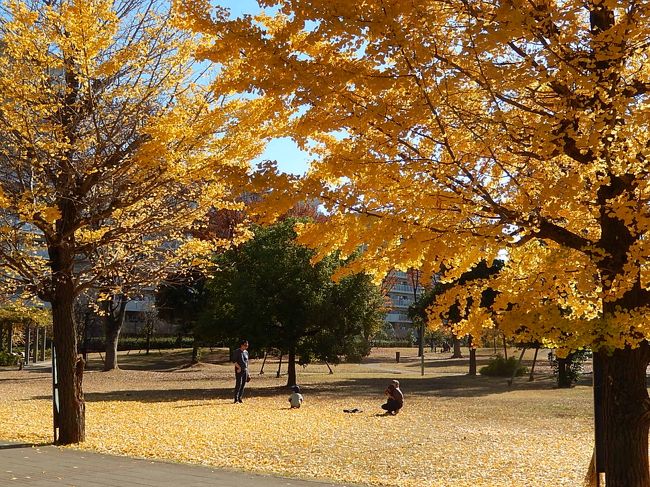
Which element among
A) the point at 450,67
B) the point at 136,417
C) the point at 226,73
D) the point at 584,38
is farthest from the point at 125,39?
the point at 136,417

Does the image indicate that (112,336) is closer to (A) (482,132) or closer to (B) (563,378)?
(B) (563,378)

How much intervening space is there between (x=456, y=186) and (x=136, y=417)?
38.5 ft

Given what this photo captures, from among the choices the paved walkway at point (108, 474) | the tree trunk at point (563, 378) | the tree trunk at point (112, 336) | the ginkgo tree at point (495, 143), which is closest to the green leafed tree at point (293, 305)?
the tree trunk at point (563, 378)

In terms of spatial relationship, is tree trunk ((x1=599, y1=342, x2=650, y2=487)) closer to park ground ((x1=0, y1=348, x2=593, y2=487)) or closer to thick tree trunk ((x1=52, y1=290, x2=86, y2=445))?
park ground ((x1=0, y1=348, x2=593, y2=487))

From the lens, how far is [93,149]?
9.82 metres

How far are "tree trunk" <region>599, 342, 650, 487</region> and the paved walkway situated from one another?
315 centimetres

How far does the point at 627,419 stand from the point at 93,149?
7.93m

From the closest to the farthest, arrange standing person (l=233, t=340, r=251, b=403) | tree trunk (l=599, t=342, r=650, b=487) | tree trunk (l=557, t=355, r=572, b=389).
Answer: tree trunk (l=599, t=342, r=650, b=487) → standing person (l=233, t=340, r=251, b=403) → tree trunk (l=557, t=355, r=572, b=389)

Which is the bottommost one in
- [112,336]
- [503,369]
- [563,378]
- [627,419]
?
[503,369]

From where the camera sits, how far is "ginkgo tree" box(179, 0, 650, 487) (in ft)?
14.8

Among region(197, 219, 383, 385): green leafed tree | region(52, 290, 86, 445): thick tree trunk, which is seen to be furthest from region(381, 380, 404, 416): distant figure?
region(52, 290, 86, 445): thick tree trunk

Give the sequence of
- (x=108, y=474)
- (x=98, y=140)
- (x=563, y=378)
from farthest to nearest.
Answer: (x=563, y=378) → (x=98, y=140) → (x=108, y=474)

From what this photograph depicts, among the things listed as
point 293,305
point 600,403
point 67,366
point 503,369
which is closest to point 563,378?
point 503,369

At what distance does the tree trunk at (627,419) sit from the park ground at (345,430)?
2909mm
